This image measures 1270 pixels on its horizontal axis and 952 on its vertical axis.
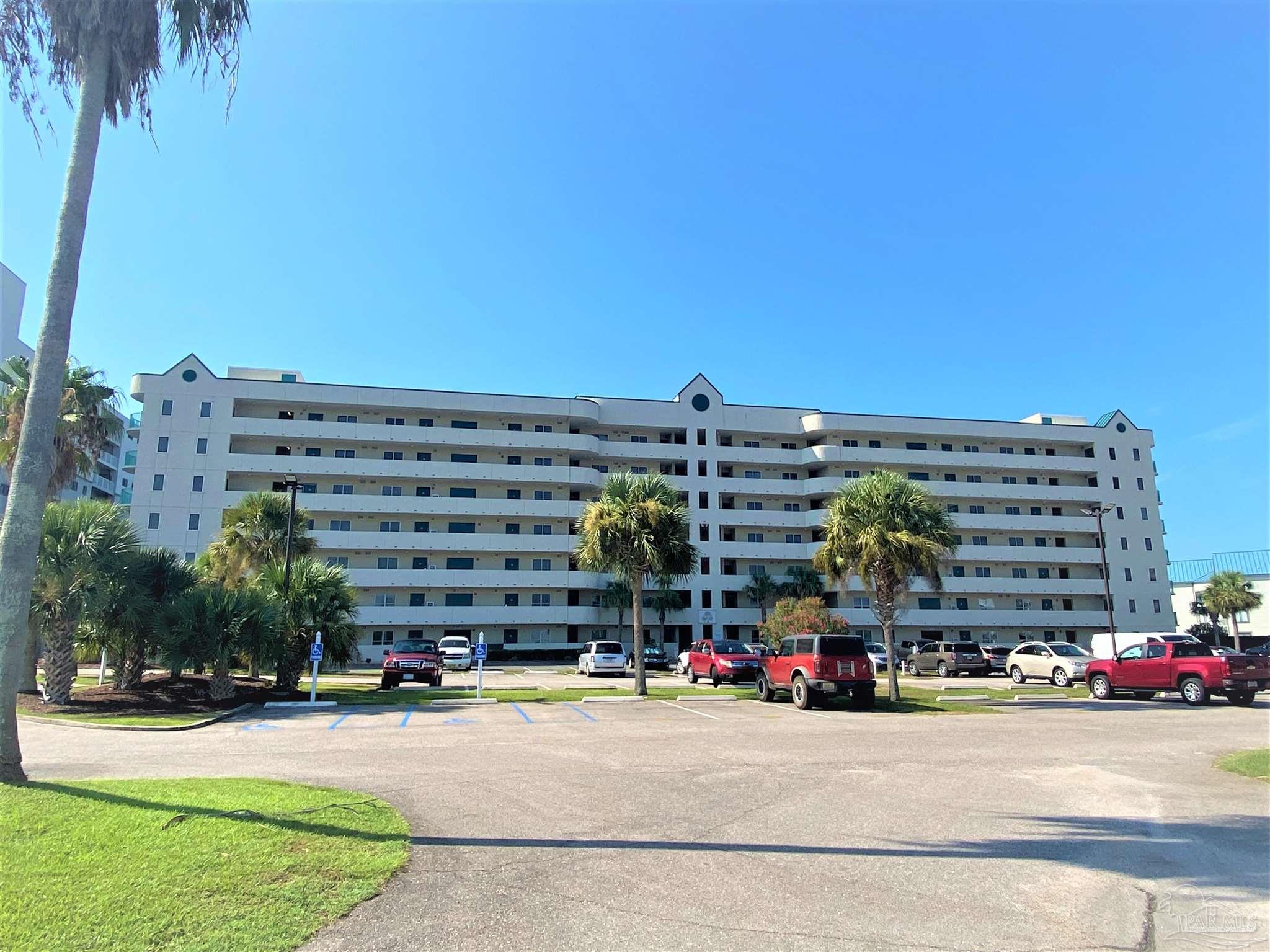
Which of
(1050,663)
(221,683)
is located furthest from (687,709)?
(1050,663)

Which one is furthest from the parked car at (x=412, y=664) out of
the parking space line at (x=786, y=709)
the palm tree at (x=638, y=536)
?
the parking space line at (x=786, y=709)

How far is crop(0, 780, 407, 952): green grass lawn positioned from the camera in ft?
15.3

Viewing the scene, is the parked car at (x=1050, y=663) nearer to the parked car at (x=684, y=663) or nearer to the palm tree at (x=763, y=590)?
the parked car at (x=684, y=663)

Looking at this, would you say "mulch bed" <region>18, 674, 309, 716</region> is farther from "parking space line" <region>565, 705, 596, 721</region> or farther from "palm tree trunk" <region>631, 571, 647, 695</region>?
"palm tree trunk" <region>631, 571, 647, 695</region>

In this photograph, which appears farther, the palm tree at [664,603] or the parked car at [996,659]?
the palm tree at [664,603]

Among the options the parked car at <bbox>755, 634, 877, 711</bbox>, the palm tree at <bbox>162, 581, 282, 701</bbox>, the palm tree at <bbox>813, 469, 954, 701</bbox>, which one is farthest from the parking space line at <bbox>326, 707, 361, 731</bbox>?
the palm tree at <bbox>813, 469, 954, 701</bbox>

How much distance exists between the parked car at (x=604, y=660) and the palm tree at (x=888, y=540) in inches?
644

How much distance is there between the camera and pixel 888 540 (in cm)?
2436

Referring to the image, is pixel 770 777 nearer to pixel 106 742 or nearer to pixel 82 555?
pixel 106 742

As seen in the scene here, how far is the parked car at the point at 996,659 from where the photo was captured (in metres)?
39.0

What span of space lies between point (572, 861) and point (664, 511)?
67.4 ft

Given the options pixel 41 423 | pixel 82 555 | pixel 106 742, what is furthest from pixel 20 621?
pixel 82 555

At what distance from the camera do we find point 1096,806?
9.14 meters

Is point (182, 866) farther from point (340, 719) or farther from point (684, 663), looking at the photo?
point (684, 663)
